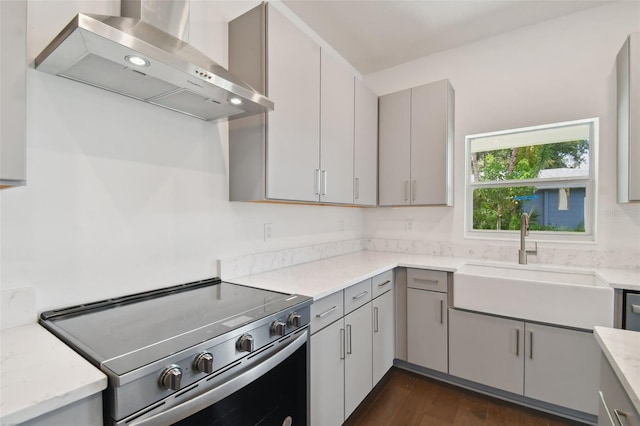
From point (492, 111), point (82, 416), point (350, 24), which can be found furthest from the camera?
point (492, 111)

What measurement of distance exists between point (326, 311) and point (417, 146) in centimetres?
181

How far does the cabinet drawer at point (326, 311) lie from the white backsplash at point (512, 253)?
1.50 metres

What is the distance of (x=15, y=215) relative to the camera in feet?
3.45

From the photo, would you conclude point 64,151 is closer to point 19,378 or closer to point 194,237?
point 194,237

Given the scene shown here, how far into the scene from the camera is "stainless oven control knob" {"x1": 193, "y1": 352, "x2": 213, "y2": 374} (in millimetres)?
875

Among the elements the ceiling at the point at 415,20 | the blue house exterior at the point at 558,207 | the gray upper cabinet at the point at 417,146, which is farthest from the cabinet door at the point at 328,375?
the ceiling at the point at 415,20

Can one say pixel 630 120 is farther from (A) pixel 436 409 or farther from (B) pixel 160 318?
(B) pixel 160 318

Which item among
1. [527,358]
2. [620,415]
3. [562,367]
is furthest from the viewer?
[527,358]

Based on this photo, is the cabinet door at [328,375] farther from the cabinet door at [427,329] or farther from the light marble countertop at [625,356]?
the light marble countertop at [625,356]

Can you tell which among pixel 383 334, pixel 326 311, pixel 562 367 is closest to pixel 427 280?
pixel 383 334

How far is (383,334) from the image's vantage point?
87.9 inches

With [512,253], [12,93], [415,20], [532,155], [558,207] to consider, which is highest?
[415,20]

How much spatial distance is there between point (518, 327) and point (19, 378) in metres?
2.44

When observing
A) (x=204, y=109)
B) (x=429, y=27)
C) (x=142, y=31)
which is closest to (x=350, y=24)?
(x=429, y=27)
